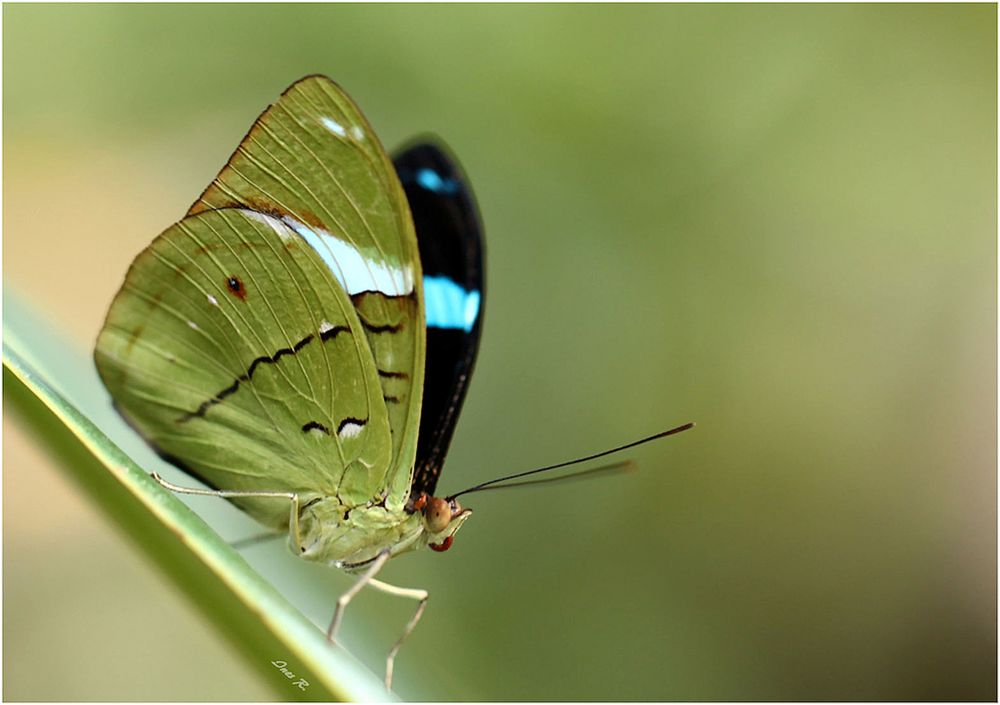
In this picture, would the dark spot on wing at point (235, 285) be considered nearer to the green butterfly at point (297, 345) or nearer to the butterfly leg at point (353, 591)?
the green butterfly at point (297, 345)

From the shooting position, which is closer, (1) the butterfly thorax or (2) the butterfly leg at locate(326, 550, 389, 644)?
(2) the butterfly leg at locate(326, 550, 389, 644)

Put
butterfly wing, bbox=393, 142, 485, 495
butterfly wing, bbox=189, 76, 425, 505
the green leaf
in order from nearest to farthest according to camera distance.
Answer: the green leaf, butterfly wing, bbox=189, 76, 425, 505, butterfly wing, bbox=393, 142, 485, 495

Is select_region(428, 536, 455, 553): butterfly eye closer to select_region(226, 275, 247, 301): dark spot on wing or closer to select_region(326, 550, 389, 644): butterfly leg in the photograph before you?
select_region(326, 550, 389, 644): butterfly leg

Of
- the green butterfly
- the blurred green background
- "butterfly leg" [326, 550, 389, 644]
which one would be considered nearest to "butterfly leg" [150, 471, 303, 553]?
the green butterfly

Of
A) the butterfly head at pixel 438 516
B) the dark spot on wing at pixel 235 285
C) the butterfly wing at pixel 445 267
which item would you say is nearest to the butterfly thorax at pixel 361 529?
the butterfly head at pixel 438 516

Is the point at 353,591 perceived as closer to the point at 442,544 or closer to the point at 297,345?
the point at 442,544

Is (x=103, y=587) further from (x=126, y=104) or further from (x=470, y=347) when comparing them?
(x=126, y=104)
